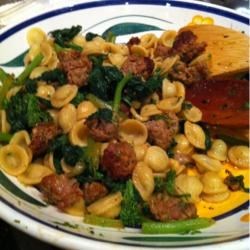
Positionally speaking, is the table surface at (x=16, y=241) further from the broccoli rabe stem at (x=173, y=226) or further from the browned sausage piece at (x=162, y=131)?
the browned sausage piece at (x=162, y=131)

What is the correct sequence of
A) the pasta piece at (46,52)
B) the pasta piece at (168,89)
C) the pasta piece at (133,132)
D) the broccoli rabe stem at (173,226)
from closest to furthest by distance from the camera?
the broccoli rabe stem at (173,226), the pasta piece at (133,132), the pasta piece at (168,89), the pasta piece at (46,52)

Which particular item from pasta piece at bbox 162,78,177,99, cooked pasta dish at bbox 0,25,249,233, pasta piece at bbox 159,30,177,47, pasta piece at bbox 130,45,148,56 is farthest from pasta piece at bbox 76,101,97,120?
pasta piece at bbox 159,30,177,47

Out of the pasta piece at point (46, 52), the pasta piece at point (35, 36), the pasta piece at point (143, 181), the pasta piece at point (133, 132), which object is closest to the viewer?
the pasta piece at point (143, 181)

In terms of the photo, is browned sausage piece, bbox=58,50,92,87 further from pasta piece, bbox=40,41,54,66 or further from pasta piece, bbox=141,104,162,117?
pasta piece, bbox=141,104,162,117

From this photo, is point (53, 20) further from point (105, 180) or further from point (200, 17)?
point (105, 180)

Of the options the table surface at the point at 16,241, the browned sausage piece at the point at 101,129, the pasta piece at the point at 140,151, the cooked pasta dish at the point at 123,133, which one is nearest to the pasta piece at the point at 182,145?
the cooked pasta dish at the point at 123,133

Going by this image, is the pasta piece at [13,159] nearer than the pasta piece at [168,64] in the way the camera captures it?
Yes
